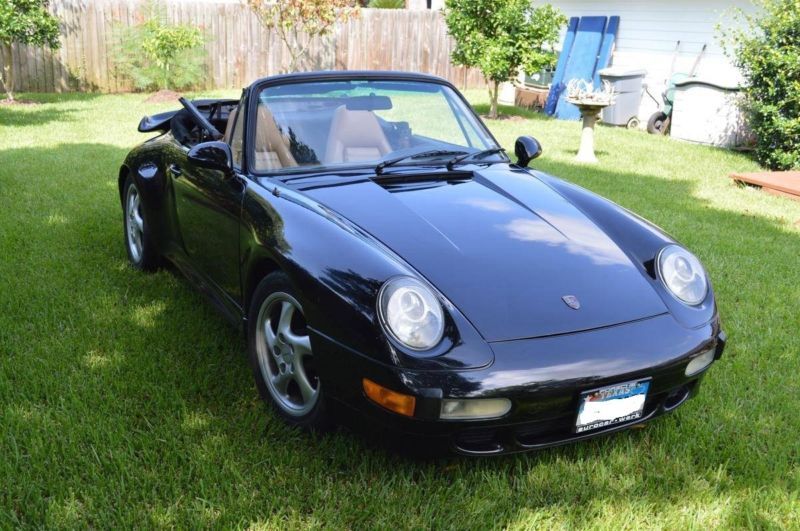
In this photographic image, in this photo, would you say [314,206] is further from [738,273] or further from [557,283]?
[738,273]

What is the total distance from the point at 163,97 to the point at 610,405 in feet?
46.1

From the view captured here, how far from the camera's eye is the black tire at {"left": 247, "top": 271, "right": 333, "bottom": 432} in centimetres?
281

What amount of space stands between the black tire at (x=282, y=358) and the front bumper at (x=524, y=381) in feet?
0.72

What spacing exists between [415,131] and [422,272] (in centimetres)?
153

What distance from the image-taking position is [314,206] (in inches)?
121

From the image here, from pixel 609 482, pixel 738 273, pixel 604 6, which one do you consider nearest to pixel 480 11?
pixel 604 6

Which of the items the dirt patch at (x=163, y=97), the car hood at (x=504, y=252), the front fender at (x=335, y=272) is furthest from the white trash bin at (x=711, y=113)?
the front fender at (x=335, y=272)

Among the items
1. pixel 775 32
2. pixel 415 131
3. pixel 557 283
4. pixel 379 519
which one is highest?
pixel 775 32

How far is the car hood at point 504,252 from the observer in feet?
8.48

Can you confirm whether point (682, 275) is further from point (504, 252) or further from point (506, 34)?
point (506, 34)

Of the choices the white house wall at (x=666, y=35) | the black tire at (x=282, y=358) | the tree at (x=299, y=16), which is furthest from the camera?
the tree at (x=299, y=16)

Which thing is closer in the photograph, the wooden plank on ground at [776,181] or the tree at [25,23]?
the wooden plank on ground at [776,181]

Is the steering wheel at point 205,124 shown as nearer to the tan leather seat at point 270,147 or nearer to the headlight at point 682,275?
the tan leather seat at point 270,147

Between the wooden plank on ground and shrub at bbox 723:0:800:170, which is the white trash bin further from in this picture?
the wooden plank on ground
